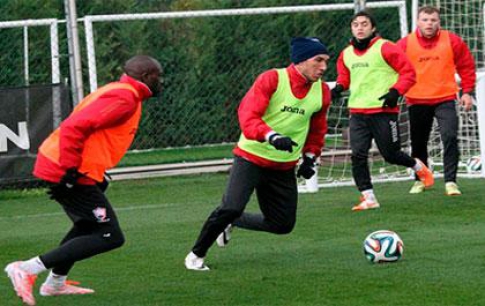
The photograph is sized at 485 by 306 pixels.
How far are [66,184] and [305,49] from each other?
2.28 meters

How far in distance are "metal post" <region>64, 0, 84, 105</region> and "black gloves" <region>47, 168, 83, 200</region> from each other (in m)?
8.27

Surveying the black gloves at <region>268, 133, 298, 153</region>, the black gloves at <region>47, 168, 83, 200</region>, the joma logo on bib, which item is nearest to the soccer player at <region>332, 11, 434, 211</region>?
the joma logo on bib

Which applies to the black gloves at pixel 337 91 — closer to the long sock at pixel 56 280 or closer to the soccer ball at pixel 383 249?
the soccer ball at pixel 383 249

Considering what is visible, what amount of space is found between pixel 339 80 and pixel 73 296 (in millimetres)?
5851

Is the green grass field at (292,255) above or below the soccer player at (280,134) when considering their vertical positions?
below

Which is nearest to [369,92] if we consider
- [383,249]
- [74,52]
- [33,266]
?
[383,249]

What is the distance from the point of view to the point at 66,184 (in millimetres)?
8469

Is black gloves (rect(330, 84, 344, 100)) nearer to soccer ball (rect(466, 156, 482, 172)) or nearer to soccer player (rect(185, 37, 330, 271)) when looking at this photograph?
soccer ball (rect(466, 156, 482, 172))

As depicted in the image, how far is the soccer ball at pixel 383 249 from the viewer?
966 centimetres

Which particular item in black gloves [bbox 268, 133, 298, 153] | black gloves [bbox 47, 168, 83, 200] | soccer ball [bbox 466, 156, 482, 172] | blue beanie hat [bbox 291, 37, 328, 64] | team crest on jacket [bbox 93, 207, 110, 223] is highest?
blue beanie hat [bbox 291, 37, 328, 64]

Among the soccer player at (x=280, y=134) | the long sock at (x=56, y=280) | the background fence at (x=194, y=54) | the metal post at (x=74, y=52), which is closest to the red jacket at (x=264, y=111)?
the soccer player at (x=280, y=134)

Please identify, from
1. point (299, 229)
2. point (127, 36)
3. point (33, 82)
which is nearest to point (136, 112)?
point (299, 229)

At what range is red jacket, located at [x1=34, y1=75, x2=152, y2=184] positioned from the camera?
8406 mm

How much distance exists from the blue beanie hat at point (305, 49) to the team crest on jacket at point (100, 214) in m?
2.03
